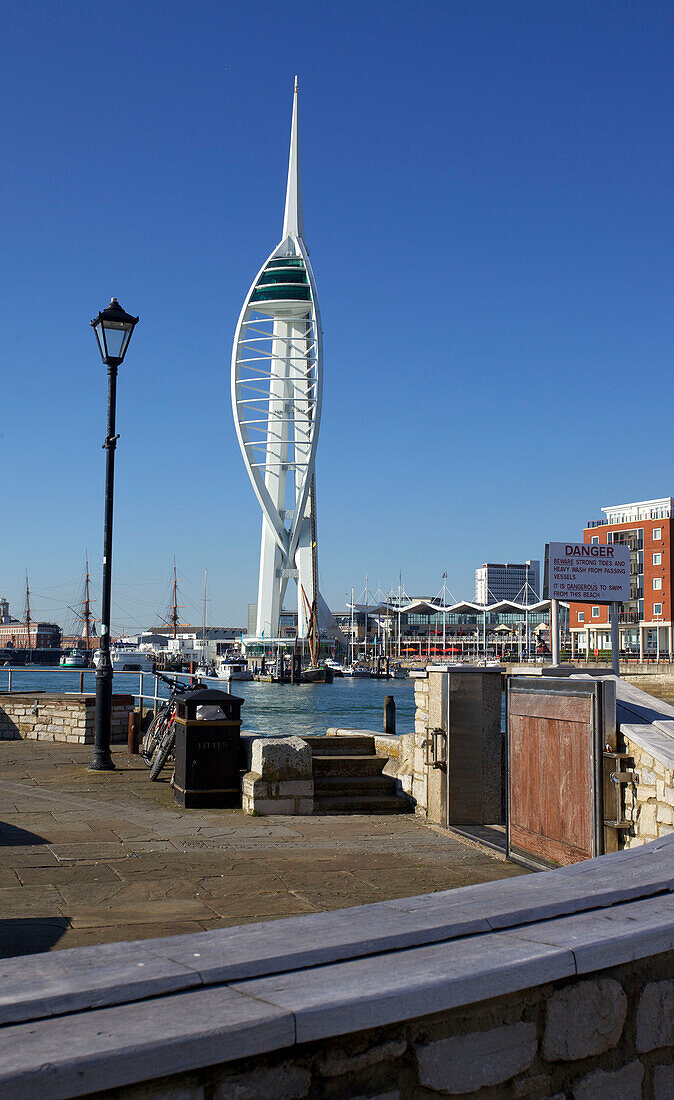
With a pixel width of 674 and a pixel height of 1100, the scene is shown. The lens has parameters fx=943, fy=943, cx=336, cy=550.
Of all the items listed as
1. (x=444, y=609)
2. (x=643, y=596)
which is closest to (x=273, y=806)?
(x=643, y=596)

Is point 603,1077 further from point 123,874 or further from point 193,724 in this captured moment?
point 193,724

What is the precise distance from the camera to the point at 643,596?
280 feet

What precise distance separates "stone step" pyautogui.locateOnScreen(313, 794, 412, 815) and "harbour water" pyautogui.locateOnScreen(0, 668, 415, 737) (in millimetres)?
15435

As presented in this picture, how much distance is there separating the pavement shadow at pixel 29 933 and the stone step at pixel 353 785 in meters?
4.35

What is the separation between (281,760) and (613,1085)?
6210 millimetres

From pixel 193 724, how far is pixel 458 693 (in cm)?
267

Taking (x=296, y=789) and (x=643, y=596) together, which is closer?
(x=296, y=789)

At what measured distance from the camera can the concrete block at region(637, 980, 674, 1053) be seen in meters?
2.70

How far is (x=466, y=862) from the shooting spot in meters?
6.79

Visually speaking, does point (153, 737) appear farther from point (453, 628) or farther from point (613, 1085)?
point (453, 628)

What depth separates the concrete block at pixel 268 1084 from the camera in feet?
6.77

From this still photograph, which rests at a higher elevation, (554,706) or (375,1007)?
(554,706)

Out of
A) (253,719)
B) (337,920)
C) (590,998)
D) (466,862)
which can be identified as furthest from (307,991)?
(253,719)

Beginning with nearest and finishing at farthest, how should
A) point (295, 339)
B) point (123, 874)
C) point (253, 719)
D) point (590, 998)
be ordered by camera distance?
point (590, 998)
point (123, 874)
point (253, 719)
point (295, 339)
